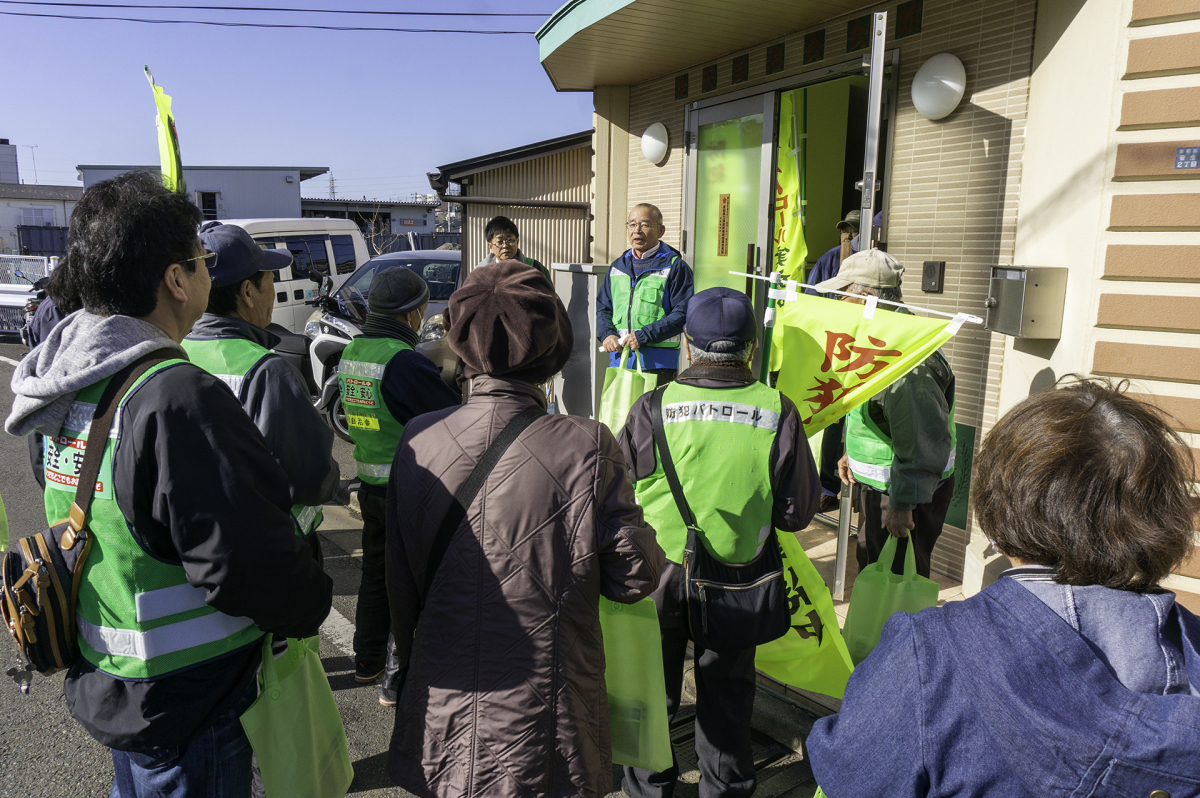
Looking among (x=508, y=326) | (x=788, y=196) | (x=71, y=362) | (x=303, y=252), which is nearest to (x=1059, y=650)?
(x=508, y=326)

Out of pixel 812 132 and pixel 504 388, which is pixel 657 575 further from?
pixel 812 132

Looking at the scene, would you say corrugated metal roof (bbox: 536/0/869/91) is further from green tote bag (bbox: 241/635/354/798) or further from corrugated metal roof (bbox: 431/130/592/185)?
green tote bag (bbox: 241/635/354/798)

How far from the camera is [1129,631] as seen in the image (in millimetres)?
1084

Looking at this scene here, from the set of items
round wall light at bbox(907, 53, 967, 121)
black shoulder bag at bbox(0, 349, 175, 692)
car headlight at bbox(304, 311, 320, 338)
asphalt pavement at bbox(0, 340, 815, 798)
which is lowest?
asphalt pavement at bbox(0, 340, 815, 798)

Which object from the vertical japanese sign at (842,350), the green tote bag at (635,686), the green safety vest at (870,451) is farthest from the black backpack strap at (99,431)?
the green safety vest at (870,451)

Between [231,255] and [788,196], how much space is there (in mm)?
4483

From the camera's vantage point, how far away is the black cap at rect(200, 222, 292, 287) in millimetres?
2596

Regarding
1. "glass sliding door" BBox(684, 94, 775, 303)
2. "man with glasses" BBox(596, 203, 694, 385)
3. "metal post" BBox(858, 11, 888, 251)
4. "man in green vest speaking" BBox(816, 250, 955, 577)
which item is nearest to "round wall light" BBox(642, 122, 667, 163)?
"glass sliding door" BBox(684, 94, 775, 303)

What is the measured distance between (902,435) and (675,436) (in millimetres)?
1157

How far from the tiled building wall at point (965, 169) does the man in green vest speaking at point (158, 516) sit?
3936mm

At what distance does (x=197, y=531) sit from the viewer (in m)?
1.56

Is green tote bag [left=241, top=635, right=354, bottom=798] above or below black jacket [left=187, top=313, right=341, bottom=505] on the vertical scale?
below

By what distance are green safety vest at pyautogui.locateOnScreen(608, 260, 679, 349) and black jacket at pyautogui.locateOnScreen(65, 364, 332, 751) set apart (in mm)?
3744

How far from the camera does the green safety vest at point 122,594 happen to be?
1.61 m
